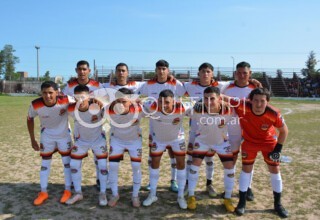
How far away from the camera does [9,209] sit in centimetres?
503

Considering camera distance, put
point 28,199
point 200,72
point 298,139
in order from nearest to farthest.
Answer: point 28,199 → point 200,72 → point 298,139

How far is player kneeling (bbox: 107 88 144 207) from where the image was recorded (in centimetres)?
535

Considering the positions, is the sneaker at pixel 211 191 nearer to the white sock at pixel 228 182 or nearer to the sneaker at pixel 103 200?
the white sock at pixel 228 182

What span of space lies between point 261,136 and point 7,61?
81130 mm

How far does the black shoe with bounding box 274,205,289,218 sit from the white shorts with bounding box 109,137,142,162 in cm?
237

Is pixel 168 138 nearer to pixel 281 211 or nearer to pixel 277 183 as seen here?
pixel 277 183

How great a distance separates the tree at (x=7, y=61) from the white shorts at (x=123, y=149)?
7631 cm

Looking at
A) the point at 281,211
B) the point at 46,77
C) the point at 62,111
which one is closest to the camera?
the point at 281,211

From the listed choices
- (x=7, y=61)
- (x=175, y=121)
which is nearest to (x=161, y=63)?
(x=175, y=121)

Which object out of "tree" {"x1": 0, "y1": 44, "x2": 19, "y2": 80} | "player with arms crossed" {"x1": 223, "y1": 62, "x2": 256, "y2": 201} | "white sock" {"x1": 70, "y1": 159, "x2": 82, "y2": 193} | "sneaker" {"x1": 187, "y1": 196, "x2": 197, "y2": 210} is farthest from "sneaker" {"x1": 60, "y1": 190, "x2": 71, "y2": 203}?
"tree" {"x1": 0, "y1": 44, "x2": 19, "y2": 80}

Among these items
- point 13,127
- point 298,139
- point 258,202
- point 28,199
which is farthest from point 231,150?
point 13,127

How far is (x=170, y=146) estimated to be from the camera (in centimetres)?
548

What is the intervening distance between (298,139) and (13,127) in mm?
11181

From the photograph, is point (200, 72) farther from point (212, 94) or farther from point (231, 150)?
point (231, 150)
